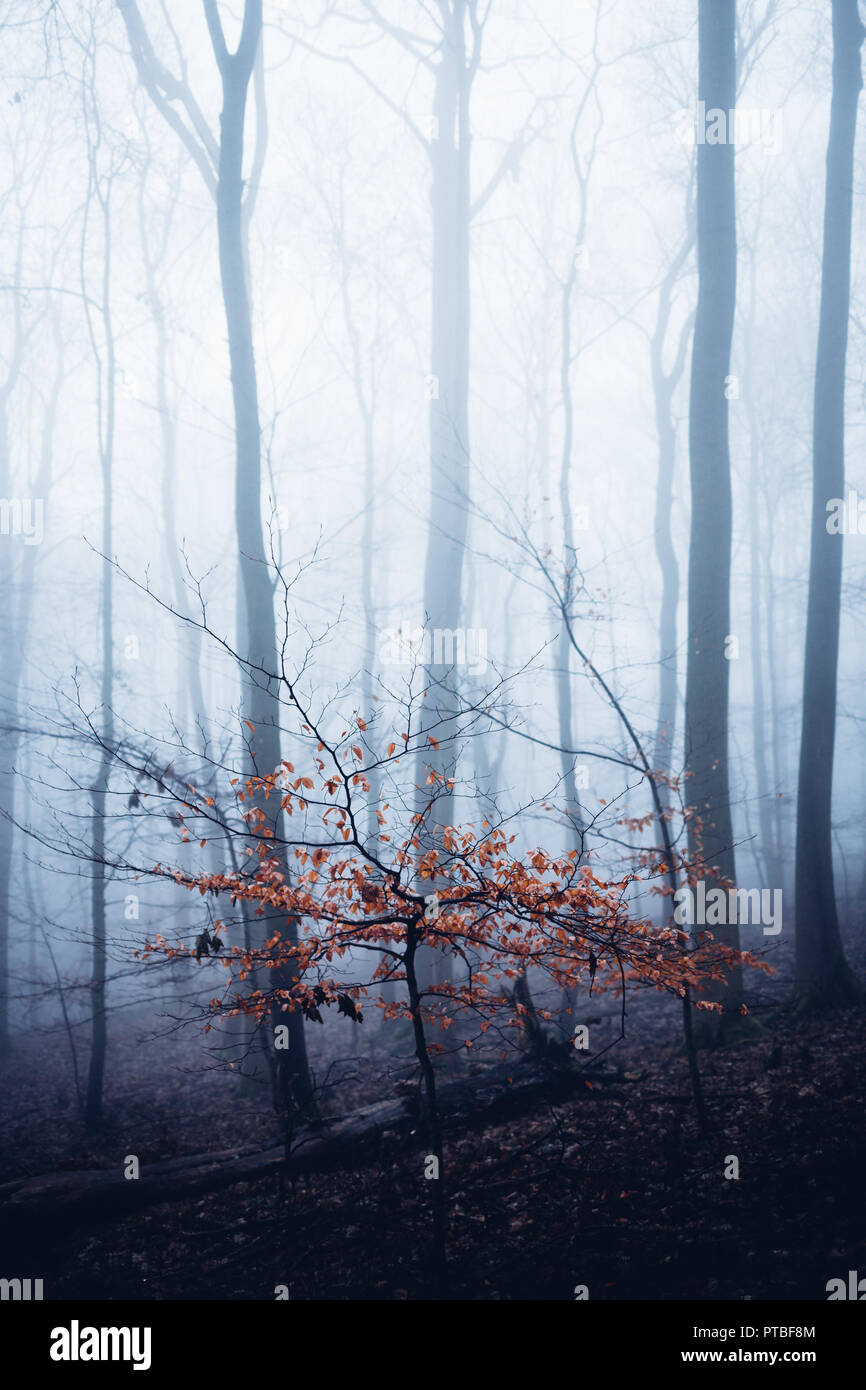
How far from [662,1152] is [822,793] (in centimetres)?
480

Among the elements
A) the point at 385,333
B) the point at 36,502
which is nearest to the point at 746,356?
the point at 385,333

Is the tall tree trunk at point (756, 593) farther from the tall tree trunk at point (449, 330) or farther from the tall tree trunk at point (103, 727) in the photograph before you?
the tall tree trunk at point (103, 727)

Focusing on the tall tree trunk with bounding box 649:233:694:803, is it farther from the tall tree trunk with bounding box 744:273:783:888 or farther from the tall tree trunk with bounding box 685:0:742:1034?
the tall tree trunk with bounding box 685:0:742:1034

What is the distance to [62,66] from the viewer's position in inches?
438

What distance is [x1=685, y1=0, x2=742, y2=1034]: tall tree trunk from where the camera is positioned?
27.4ft

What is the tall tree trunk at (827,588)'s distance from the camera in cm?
851

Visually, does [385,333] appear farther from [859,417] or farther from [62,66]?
[859,417]

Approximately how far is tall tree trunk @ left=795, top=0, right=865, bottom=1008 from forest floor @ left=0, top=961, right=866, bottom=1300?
1.48m

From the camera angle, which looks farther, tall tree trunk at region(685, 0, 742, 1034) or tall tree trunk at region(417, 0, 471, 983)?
tall tree trunk at region(417, 0, 471, 983)

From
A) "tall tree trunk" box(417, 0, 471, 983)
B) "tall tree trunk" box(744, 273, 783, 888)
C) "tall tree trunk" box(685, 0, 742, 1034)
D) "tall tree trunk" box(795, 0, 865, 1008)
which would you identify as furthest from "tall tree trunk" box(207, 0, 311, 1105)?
"tall tree trunk" box(744, 273, 783, 888)

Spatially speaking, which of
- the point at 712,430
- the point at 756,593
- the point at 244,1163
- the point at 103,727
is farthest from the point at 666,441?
the point at 244,1163

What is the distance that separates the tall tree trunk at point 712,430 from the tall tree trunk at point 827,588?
48.6 inches

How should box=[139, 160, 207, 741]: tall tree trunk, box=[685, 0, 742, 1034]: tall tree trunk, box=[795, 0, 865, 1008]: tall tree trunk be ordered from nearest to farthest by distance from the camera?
box=[685, 0, 742, 1034]: tall tree trunk < box=[795, 0, 865, 1008]: tall tree trunk < box=[139, 160, 207, 741]: tall tree trunk

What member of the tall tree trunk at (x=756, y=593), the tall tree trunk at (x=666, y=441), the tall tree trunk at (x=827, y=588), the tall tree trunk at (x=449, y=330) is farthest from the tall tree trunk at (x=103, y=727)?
the tall tree trunk at (x=756, y=593)
